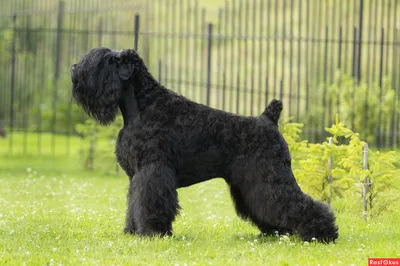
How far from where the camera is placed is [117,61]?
712 cm

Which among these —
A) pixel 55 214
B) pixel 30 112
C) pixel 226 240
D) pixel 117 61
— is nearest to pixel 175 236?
pixel 226 240

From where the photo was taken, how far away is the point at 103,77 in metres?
7.07

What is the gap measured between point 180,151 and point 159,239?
943 millimetres

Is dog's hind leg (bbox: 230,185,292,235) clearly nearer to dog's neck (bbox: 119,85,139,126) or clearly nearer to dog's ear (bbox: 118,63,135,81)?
dog's neck (bbox: 119,85,139,126)

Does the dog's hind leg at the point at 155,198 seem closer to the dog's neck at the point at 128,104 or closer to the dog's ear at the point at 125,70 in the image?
the dog's neck at the point at 128,104

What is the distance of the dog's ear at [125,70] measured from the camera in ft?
23.4

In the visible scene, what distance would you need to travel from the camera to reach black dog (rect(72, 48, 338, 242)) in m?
6.90

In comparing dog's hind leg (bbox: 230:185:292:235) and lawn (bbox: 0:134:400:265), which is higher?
dog's hind leg (bbox: 230:185:292:235)

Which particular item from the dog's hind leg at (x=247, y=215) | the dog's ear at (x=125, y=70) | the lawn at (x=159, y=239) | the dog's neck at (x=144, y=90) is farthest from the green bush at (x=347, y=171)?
the dog's ear at (x=125, y=70)

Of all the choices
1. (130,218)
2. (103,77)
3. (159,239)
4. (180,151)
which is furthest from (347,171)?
(103,77)

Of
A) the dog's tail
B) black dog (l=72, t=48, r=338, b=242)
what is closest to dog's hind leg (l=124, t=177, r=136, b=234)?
black dog (l=72, t=48, r=338, b=242)

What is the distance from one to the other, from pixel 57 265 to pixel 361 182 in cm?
436

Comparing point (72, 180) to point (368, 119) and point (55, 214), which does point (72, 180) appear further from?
point (368, 119)

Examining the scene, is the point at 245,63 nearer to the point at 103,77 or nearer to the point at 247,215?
the point at 247,215
